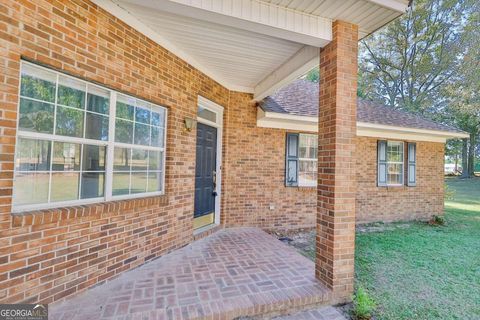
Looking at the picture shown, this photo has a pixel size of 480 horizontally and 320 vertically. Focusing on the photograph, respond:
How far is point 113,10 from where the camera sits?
2.89 metres

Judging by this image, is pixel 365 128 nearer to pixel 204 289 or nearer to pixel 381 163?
pixel 381 163

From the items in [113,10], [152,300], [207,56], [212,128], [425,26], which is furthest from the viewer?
[425,26]

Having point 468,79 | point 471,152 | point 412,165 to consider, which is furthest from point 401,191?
point 471,152

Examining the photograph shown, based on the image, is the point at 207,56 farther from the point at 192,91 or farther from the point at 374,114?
the point at 374,114

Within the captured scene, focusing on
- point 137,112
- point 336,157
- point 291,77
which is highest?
point 291,77

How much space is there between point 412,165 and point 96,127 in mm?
9243

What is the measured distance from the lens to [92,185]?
2914 millimetres

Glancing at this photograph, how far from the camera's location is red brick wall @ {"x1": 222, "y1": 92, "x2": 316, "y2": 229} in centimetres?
580

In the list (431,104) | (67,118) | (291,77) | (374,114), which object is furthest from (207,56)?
(431,104)

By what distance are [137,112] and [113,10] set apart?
1272 millimetres

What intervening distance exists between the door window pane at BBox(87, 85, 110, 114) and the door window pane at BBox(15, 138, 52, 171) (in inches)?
25.8

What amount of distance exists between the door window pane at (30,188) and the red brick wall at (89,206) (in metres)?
0.16

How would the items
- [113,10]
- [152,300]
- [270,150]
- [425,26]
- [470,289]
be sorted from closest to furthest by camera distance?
[152,300] → [113,10] → [470,289] → [270,150] → [425,26]

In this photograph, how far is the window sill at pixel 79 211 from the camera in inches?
85.3
